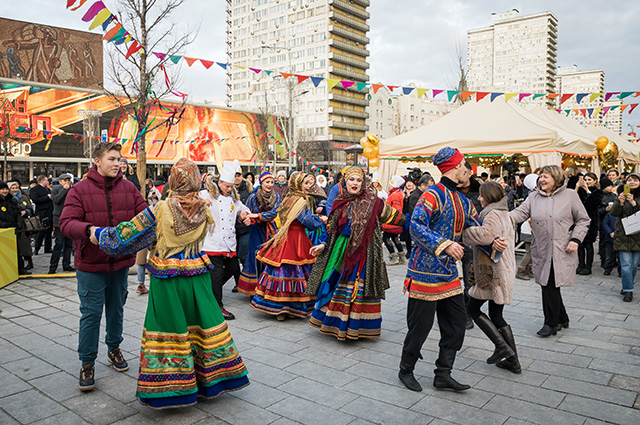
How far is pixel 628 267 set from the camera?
6.74 metres

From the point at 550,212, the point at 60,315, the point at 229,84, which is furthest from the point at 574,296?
the point at 229,84

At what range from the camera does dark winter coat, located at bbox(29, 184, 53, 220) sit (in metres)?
10.3

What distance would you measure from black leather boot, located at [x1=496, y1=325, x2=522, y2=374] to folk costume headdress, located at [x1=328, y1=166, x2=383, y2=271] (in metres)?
1.49

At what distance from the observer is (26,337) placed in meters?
5.00

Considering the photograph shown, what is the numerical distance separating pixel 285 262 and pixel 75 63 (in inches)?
1949

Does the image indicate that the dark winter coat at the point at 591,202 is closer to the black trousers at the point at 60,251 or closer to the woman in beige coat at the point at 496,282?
the woman in beige coat at the point at 496,282

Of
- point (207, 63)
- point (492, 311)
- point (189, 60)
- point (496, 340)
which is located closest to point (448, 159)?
point (492, 311)

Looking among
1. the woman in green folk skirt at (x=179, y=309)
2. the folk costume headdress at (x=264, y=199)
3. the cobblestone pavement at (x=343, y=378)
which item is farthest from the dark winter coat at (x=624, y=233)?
the woman in green folk skirt at (x=179, y=309)

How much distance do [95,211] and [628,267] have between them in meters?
6.86

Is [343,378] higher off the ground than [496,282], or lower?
lower

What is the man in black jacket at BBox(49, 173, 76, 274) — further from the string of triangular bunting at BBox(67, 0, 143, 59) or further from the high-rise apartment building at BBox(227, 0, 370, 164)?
the high-rise apartment building at BBox(227, 0, 370, 164)

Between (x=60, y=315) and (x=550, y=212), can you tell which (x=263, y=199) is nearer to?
(x=60, y=315)

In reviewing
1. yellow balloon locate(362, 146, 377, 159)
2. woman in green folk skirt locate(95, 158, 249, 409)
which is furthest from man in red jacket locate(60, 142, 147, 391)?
yellow balloon locate(362, 146, 377, 159)

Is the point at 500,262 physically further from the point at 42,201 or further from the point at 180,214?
the point at 42,201
